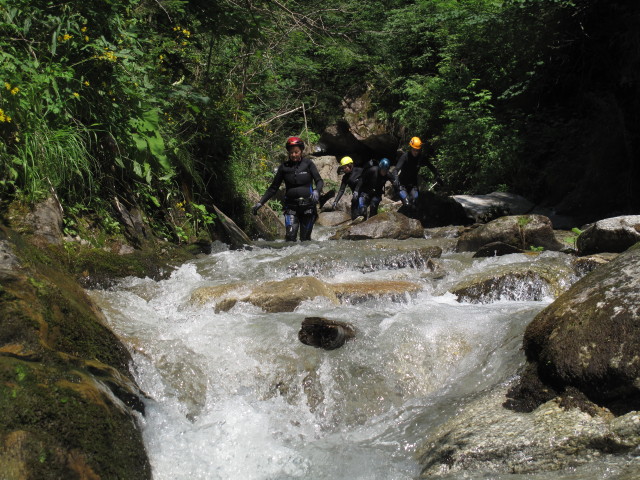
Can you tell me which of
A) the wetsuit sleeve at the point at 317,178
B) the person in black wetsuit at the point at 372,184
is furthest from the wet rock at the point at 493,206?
the wetsuit sleeve at the point at 317,178

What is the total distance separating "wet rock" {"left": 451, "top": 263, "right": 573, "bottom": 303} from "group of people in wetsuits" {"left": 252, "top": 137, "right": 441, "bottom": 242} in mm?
3342

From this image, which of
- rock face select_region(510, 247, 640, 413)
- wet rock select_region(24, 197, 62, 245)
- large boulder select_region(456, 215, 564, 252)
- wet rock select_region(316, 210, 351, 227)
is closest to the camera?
rock face select_region(510, 247, 640, 413)

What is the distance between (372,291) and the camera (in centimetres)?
624

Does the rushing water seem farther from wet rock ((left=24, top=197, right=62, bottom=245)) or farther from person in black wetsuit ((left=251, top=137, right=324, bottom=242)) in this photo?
person in black wetsuit ((left=251, top=137, right=324, bottom=242))

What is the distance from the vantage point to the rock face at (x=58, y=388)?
8.02ft

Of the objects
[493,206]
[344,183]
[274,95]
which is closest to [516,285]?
[493,206]

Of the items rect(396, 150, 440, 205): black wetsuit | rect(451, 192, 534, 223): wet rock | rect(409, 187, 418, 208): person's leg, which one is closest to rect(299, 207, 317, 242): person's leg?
rect(396, 150, 440, 205): black wetsuit

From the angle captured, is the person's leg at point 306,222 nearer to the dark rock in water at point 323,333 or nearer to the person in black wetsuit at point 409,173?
the person in black wetsuit at point 409,173

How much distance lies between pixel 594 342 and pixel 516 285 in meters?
3.09

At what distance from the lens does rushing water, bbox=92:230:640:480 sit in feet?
11.0

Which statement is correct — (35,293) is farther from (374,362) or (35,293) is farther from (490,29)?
(490,29)

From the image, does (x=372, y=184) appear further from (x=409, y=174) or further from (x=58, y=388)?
(x=58, y=388)

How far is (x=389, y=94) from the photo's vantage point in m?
21.9

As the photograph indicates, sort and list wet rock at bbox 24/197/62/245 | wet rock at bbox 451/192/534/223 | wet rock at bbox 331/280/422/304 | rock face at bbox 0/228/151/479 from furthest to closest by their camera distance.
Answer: wet rock at bbox 451/192/534/223, wet rock at bbox 331/280/422/304, wet rock at bbox 24/197/62/245, rock face at bbox 0/228/151/479
